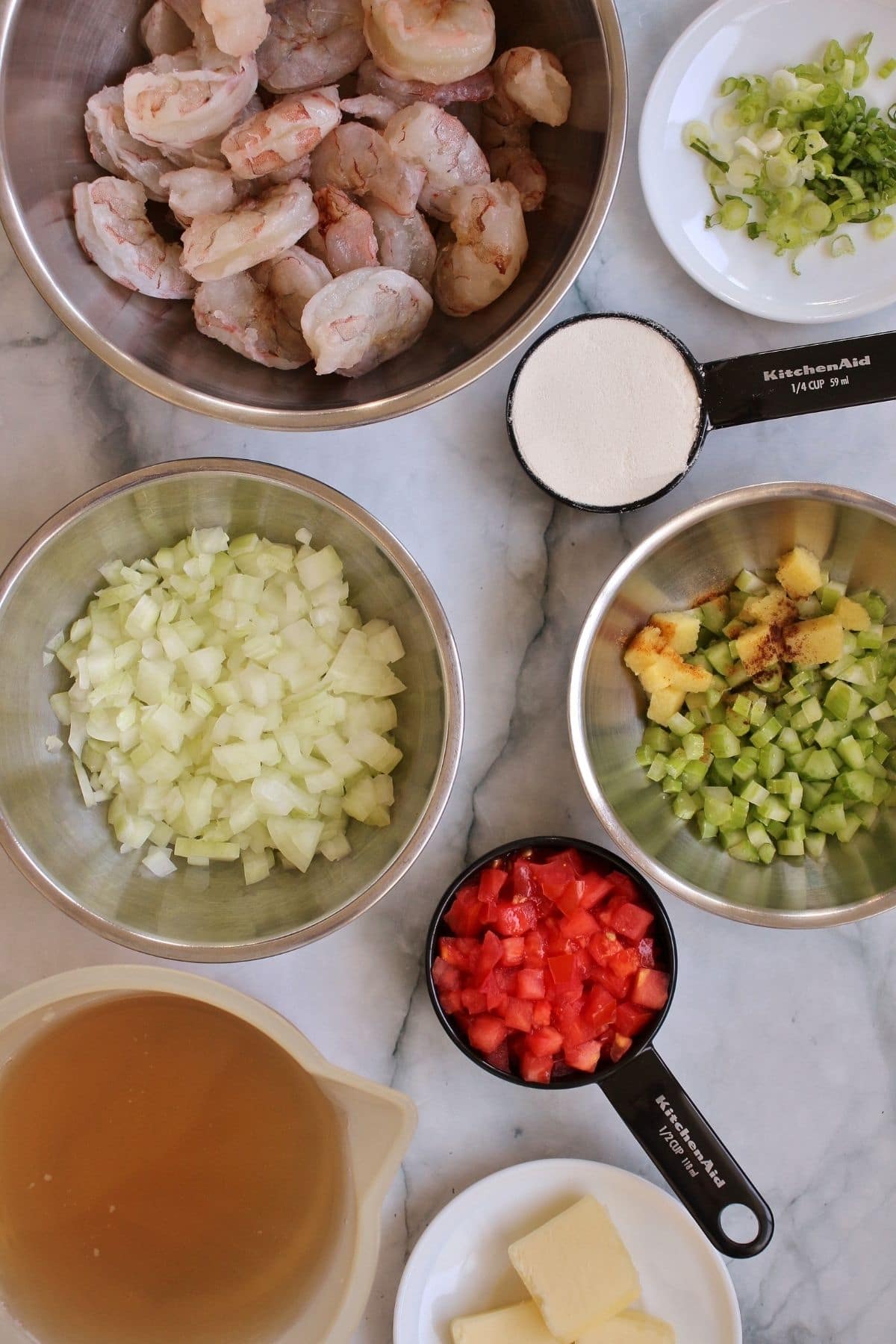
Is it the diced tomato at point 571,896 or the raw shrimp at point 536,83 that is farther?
the diced tomato at point 571,896

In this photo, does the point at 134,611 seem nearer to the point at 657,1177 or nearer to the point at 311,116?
the point at 311,116

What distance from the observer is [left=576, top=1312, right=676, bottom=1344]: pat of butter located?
1.72 m

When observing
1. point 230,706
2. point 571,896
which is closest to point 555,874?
point 571,896

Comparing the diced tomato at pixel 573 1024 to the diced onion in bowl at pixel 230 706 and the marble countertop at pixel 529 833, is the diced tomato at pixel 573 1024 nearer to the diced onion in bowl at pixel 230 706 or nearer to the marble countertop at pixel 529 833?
the marble countertop at pixel 529 833

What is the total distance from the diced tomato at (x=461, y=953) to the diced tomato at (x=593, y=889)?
0.20m

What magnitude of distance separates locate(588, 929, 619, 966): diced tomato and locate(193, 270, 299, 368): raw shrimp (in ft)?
3.48

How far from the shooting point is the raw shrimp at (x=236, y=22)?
1.30 meters

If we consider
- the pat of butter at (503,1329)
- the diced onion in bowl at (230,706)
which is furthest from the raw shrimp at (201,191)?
the pat of butter at (503,1329)

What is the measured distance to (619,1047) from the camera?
5.55 feet

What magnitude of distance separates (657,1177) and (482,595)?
44.7 inches

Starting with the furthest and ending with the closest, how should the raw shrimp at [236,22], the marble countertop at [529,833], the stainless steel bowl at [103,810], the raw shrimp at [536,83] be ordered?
the marble countertop at [529,833]
the stainless steel bowl at [103,810]
the raw shrimp at [536,83]
the raw shrimp at [236,22]

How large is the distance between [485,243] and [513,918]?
1061mm

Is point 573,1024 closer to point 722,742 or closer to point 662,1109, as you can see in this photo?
point 662,1109

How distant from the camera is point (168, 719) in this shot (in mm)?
1600
